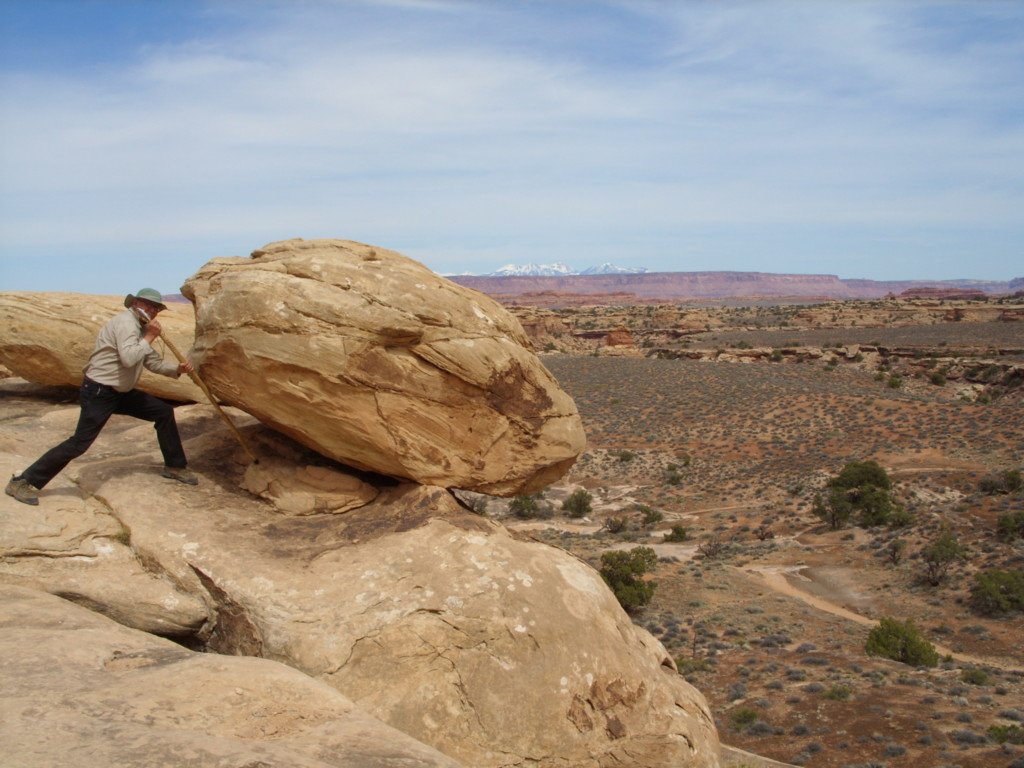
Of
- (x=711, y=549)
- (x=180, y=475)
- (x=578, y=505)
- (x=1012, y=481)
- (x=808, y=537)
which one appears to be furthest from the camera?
(x=578, y=505)

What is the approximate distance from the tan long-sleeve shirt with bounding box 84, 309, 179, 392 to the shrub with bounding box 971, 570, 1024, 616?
20.3 m

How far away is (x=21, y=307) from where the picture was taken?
36.1ft

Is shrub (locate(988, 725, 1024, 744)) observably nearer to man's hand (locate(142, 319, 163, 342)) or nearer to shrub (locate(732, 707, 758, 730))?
shrub (locate(732, 707, 758, 730))

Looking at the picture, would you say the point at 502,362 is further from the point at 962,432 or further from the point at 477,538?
the point at 962,432

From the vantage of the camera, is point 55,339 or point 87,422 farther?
point 55,339

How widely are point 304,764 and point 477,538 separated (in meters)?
3.68

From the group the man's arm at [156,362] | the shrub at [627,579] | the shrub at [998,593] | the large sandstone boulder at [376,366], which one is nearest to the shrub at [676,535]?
the shrub at [627,579]

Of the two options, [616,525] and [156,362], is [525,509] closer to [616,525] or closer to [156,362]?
[616,525]

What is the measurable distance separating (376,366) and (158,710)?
4054 mm

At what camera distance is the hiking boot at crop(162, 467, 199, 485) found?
28.3 ft

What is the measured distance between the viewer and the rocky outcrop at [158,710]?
4371 millimetres

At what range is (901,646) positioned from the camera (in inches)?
684

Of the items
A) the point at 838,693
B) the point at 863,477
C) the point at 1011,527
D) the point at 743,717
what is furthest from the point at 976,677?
the point at 863,477

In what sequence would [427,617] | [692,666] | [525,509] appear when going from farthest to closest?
[525,509]
[692,666]
[427,617]
